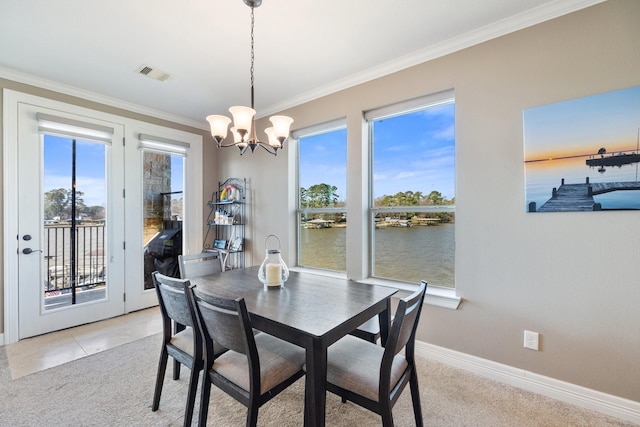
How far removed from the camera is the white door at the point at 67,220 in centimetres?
279

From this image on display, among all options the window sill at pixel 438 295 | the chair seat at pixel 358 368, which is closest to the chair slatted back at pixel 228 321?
the chair seat at pixel 358 368

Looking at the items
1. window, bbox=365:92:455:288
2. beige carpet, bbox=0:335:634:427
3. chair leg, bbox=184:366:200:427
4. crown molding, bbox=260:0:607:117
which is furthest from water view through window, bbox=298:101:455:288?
chair leg, bbox=184:366:200:427

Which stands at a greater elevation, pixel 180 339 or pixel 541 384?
pixel 180 339

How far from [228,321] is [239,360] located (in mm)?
370

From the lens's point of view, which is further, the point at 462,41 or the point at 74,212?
the point at 74,212

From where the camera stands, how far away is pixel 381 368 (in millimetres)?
1277

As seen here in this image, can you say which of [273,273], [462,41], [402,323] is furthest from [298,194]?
[402,323]

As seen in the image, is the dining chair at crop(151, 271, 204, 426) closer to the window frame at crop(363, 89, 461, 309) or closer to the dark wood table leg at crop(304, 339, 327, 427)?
the dark wood table leg at crop(304, 339, 327, 427)

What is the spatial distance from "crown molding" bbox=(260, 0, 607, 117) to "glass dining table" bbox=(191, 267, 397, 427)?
203 centimetres

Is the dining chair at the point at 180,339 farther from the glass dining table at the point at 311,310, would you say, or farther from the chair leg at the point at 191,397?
the glass dining table at the point at 311,310

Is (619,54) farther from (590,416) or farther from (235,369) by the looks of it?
(235,369)

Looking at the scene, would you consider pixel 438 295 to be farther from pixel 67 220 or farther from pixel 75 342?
pixel 67 220

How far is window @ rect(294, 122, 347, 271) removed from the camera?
3172 millimetres

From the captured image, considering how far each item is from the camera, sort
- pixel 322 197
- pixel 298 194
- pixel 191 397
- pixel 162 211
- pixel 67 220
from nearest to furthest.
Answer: pixel 191 397 → pixel 67 220 → pixel 322 197 → pixel 298 194 → pixel 162 211
